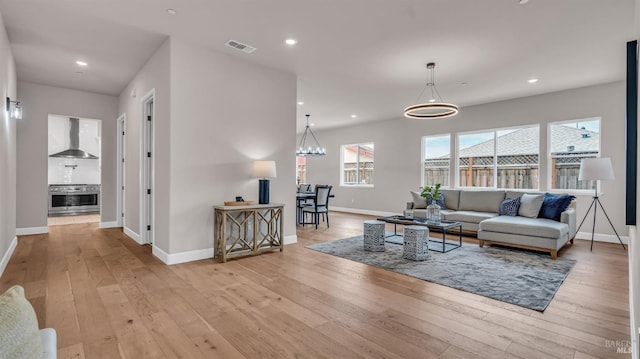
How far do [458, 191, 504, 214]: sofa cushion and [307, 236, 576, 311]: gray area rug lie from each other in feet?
4.32

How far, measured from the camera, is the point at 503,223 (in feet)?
15.9

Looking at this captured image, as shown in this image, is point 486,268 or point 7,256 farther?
point 7,256

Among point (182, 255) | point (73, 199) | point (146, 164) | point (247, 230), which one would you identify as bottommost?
point (182, 255)

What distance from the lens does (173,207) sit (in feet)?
12.9

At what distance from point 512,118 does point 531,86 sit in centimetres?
100

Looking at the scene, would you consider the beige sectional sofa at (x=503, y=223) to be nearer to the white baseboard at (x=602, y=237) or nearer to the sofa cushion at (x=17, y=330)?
the white baseboard at (x=602, y=237)

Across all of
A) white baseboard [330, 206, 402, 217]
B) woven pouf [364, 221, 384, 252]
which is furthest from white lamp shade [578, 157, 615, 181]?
white baseboard [330, 206, 402, 217]

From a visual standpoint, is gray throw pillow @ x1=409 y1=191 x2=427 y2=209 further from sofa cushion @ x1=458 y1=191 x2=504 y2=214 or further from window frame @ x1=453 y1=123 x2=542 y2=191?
window frame @ x1=453 y1=123 x2=542 y2=191

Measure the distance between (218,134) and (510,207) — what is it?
16.5ft

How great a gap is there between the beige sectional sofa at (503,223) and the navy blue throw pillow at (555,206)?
0.29 feet

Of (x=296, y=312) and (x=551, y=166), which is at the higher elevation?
(x=551, y=166)

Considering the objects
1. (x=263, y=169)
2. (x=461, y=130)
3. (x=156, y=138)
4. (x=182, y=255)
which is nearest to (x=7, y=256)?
(x=182, y=255)

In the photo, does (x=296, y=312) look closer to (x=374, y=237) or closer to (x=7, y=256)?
(x=374, y=237)

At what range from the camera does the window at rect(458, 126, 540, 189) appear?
21.0ft
